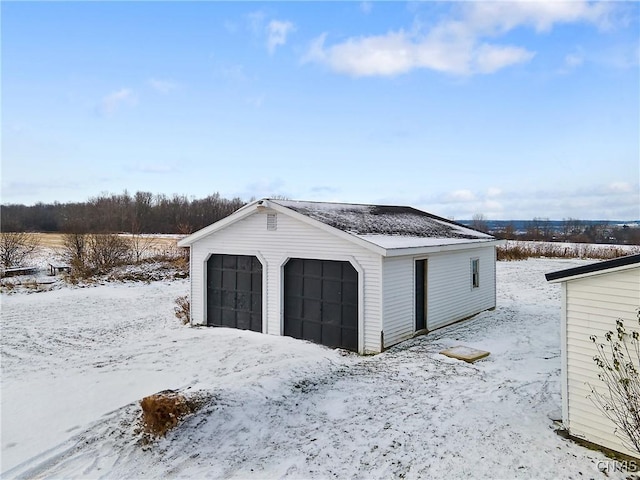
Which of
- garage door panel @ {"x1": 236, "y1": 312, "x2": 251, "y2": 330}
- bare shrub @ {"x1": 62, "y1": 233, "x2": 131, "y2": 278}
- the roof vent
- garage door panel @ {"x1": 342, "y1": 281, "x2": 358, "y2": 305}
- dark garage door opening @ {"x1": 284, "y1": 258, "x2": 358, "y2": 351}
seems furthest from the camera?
bare shrub @ {"x1": 62, "y1": 233, "x2": 131, "y2": 278}

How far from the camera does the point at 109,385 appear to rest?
24.9ft

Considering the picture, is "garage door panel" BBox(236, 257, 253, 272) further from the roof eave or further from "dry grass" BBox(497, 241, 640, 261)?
"dry grass" BBox(497, 241, 640, 261)

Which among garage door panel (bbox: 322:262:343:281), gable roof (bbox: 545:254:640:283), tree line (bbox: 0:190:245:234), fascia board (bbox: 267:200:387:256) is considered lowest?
garage door panel (bbox: 322:262:343:281)

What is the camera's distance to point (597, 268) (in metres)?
5.02

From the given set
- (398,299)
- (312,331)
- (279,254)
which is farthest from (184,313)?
(398,299)

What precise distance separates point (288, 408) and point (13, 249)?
2495 cm

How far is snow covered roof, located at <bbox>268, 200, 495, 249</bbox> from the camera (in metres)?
10.2

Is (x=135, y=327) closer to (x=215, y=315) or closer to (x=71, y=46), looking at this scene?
(x=215, y=315)

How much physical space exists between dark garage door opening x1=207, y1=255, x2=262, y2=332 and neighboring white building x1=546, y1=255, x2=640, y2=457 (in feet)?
25.6

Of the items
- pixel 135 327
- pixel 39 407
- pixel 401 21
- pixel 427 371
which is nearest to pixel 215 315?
pixel 135 327

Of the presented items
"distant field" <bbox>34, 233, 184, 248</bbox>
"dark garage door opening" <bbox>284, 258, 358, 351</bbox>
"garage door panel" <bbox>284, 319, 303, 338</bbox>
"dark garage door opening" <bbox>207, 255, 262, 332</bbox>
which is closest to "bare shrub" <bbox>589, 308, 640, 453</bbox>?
"dark garage door opening" <bbox>284, 258, 358, 351</bbox>

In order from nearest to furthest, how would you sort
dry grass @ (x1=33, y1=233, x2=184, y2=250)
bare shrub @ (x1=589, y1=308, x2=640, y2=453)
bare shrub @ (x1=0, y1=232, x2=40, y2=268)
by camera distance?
1. bare shrub @ (x1=589, y1=308, x2=640, y2=453)
2. bare shrub @ (x1=0, y1=232, x2=40, y2=268)
3. dry grass @ (x1=33, y1=233, x2=184, y2=250)

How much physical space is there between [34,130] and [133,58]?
4.29m

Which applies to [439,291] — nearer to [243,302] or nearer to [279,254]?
[279,254]
